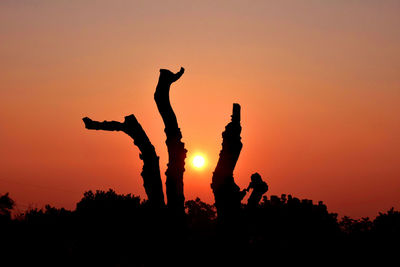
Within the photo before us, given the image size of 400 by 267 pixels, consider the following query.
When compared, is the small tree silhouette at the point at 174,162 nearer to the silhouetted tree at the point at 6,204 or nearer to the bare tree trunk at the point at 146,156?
the bare tree trunk at the point at 146,156

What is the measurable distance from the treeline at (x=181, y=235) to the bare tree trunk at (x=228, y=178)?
0.32m

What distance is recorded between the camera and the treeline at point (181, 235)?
49.5 ft

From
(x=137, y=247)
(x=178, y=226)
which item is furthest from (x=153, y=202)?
(x=137, y=247)

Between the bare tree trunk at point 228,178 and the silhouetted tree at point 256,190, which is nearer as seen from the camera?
the bare tree trunk at point 228,178

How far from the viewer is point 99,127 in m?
16.3

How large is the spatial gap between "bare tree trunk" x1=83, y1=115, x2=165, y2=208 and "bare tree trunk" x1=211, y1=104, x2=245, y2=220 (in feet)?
4.89

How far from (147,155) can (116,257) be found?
23881mm

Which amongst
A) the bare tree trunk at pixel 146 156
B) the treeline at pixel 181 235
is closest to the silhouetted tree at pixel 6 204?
the treeline at pixel 181 235

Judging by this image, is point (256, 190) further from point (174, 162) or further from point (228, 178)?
point (174, 162)

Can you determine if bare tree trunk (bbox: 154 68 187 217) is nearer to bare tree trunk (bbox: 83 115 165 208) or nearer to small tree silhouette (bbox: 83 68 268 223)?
small tree silhouette (bbox: 83 68 268 223)

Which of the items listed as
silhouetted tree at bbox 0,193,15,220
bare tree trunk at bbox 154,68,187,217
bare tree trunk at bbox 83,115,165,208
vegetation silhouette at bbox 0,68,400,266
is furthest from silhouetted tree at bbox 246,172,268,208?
silhouetted tree at bbox 0,193,15,220

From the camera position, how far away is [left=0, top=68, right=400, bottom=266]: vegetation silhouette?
596 inches

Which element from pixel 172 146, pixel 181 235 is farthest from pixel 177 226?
pixel 172 146

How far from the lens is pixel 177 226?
49.3ft
